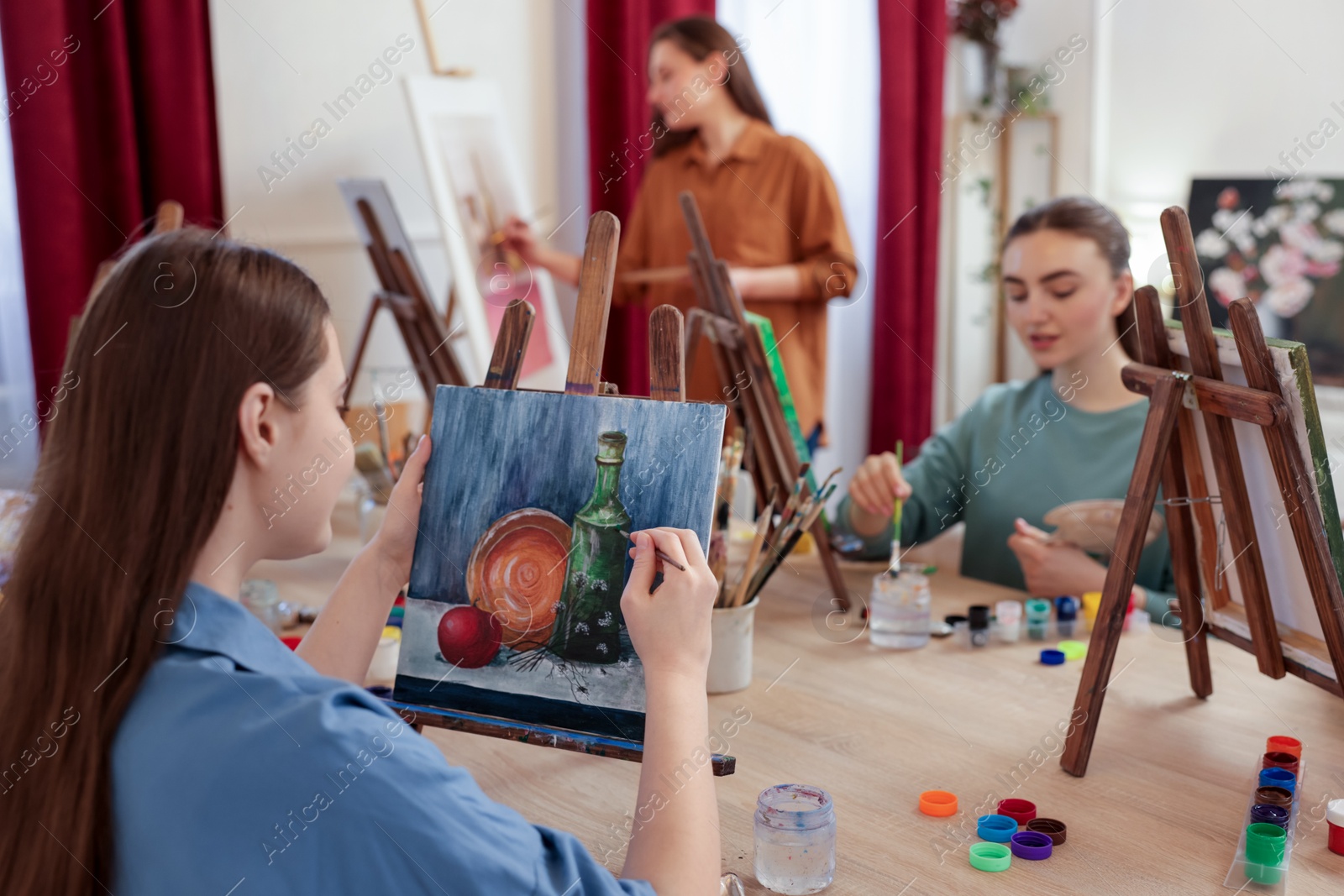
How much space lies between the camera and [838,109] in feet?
13.8

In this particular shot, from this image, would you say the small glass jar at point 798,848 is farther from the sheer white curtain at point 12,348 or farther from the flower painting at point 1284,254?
the flower painting at point 1284,254

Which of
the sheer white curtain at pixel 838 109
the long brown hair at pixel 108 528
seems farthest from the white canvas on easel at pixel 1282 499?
the sheer white curtain at pixel 838 109

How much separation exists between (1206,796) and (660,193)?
209cm

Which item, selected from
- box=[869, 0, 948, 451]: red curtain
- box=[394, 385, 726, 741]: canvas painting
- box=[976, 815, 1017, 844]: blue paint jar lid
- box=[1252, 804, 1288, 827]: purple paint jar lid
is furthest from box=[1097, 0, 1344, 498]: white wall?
box=[394, 385, 726, 741]: canvas painting

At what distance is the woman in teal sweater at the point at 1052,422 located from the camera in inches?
77.7

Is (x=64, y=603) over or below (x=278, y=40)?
below

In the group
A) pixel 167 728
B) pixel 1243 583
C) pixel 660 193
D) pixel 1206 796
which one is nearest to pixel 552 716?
pixel 167 728

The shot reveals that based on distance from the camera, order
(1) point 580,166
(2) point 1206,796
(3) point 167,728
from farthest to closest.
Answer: (1) point 580,166 < (2) point 1206,796 < (3) point 167,728

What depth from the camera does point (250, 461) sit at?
86cm

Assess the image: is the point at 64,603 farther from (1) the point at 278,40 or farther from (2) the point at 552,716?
(1) the point at 278,40

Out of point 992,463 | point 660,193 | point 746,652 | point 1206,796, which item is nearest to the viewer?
point 1206,796

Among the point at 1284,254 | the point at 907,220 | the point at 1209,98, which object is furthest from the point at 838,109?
the point at 1284,254

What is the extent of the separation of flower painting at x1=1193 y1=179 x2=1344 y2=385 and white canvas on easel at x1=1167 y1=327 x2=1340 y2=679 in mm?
2381

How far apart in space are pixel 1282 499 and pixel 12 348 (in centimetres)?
256
